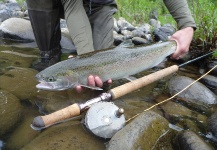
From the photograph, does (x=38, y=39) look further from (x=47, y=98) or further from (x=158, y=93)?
(x=158, y=93)

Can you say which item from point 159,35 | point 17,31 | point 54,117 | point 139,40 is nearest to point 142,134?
point 54,117

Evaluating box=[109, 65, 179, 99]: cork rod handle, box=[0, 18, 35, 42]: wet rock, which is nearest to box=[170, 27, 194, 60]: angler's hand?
box=[109, 65, 179, 99]: cork rod handle

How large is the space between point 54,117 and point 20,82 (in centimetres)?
108

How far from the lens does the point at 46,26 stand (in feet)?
10.8

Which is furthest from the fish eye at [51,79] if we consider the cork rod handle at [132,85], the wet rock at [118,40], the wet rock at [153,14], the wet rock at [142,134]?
the wet rock at [153,14]

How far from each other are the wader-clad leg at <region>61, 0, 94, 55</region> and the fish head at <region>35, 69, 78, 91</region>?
1.47 feet

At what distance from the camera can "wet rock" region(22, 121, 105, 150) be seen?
1918 mm

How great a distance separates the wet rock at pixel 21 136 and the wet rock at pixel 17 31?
2660mm

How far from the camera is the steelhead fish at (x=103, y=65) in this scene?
2.37 m

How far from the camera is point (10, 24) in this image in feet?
15.2

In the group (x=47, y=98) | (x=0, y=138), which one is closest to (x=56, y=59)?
(x=47, y=98)

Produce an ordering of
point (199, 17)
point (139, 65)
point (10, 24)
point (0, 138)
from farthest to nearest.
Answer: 1. point (10, 24)
2. point (199, 17)
3. point (139, 65)
4. point (0, 138)

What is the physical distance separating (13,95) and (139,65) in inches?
48.6

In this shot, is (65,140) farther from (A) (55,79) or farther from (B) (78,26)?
(B) (78,26)
